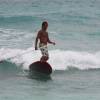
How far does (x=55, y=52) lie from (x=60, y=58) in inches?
39.0

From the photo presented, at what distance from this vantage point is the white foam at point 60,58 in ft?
59.3

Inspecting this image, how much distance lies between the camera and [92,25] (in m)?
28.3

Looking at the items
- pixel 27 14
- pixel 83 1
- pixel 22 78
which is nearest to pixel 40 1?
pixel 83 1

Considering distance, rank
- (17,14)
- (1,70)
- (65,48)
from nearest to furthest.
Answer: (1,70) → (65,48) → (17,14)

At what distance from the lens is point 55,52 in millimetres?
19844

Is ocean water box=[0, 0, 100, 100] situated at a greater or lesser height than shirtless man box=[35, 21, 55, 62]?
lesser

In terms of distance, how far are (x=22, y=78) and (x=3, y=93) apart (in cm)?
213

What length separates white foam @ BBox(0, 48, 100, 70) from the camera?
1808cm

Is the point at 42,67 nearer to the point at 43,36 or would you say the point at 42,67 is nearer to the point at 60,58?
the point at 43,36

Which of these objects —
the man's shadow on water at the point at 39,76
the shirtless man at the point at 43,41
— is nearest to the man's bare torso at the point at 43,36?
Answer: the shirtless man at the point at 43,41

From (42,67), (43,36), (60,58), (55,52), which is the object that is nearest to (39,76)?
(42,67)

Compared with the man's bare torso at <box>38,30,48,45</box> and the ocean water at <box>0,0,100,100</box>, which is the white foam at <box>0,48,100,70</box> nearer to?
the ocean water at <box>0,0,100,100</box>

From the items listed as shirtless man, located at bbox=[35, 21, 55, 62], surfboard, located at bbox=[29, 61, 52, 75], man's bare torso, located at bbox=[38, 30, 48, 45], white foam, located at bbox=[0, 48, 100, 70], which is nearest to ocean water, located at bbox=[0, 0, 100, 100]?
white foam, located at bbox=[0, 48, 100, 70]

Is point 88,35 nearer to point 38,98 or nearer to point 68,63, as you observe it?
point 68,63
